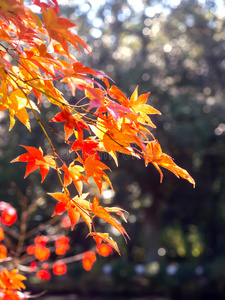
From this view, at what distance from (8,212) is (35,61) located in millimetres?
1735

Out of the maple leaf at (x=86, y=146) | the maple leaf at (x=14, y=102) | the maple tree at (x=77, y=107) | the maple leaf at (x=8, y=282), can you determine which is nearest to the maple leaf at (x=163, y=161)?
the maple tree at (x=77, y=107)

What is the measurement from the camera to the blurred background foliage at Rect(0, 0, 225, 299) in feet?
33.1

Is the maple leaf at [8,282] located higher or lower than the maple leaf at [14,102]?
lower

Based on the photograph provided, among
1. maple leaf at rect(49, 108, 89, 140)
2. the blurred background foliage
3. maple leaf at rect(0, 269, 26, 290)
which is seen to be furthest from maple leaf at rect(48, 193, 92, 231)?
the blurred background foliage

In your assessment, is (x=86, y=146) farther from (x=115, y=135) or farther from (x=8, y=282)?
(x=8, y=282)

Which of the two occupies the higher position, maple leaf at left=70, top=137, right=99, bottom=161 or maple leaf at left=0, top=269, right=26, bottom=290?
maple leaf at left=70, top=137, right=99, bottom=161

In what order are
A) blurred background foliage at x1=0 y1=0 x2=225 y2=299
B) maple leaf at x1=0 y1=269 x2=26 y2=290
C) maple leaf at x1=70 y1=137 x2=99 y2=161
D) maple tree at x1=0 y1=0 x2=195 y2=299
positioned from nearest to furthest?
1. maple tree at x1=0 y1=0 x2=195 y2=299
2. maple leaf at x1=70 y1=137 x2=99 y2=161
3. maple leaf at x1=0 y1=269 x2=26 y2=290
4. blurred background foliage at x1=0 y1=0 x2=225 y2=299

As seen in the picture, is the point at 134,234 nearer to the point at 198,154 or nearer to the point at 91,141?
the point at 198,154

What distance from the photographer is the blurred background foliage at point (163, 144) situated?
10078 mm

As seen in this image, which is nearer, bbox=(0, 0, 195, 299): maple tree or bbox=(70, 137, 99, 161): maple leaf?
bbox=(0, 0, 195, 299): maple tree

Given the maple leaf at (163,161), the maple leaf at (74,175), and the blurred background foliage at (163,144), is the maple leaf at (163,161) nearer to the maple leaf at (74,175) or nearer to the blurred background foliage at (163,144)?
the maple leaf at (74,175)

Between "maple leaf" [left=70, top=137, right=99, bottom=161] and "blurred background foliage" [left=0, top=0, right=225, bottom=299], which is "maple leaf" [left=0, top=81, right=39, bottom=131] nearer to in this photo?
"maple leaf" [left=70, top=137, right=99, bottom=161]

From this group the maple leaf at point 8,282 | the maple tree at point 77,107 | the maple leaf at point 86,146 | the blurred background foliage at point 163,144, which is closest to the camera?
the maple tree at point 77,107

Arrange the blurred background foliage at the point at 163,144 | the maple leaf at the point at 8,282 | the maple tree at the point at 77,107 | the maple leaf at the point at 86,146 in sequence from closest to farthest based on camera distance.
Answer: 1. the maple tree at the point at 77,107
2. the maple leaf at the point at 86,146
3. the maple leaf at the point at 8,282
4. the blurred background foliage at the point at 163,144
